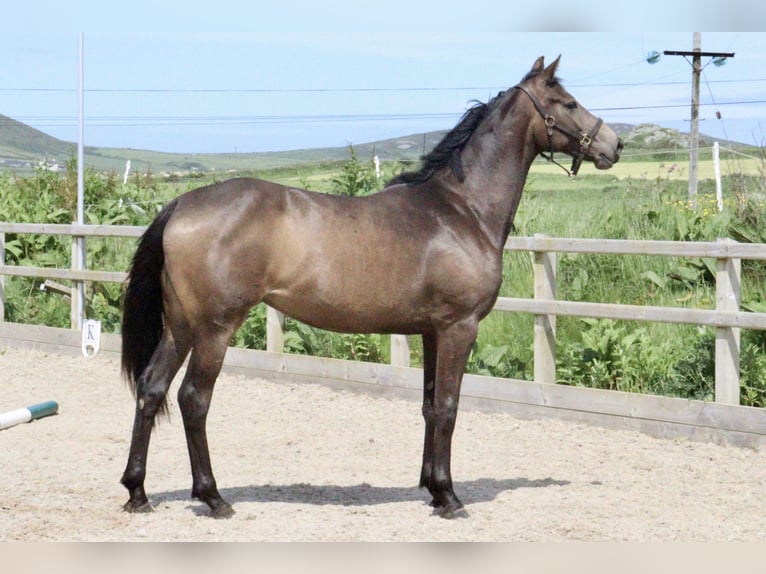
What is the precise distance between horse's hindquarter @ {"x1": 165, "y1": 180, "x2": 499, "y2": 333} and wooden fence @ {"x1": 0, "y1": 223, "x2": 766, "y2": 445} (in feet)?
7.06

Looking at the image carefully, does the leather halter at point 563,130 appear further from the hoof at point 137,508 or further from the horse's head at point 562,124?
the hoof at point 137,508

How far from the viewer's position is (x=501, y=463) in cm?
655

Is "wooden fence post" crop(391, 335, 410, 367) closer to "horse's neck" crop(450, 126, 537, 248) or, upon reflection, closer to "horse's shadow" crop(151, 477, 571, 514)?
"horse's shadow" crop(151, 477, 571, 514)

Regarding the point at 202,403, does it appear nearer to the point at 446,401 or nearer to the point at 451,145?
the point at 446,401

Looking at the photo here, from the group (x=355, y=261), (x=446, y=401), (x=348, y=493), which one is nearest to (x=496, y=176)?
(x=355, y=261)

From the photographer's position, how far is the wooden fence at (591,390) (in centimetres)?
679

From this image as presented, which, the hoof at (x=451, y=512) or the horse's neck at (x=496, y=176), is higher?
the horse's neck at (x=496, y=176)

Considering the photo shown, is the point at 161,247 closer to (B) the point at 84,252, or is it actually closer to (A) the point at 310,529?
(A) the point at 310,529

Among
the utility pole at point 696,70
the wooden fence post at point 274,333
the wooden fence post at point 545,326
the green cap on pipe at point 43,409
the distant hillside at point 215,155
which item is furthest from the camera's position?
the distant hillside at point 215,155

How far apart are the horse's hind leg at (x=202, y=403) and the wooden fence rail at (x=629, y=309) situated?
3164mm

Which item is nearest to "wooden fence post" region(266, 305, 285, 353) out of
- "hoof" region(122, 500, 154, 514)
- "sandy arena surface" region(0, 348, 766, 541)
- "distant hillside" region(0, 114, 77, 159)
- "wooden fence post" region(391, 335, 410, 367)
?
"sandy arena surface" region(0, 348, 766, 541)

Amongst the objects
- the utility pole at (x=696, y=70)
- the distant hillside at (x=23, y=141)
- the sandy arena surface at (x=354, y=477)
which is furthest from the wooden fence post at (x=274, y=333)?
the distant hillside at (x=23, y=141)

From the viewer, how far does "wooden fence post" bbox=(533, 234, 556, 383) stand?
7680mm

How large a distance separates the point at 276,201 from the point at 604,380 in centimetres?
357
